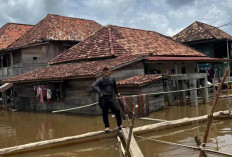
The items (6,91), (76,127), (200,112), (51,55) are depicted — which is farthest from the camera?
(51,55)

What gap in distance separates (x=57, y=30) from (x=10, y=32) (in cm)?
661

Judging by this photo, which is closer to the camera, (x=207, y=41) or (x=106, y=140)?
(x=106, y=140)

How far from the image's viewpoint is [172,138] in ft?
24.7

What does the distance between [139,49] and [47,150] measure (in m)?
11.6

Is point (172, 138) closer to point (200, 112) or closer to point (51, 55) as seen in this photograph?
point (200, 112)

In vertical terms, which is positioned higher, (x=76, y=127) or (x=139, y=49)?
(x=139, y=49)

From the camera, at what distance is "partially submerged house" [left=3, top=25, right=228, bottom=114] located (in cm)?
1310

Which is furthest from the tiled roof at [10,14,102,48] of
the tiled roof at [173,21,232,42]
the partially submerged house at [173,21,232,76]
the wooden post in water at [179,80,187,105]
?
the wooden post in water at [179,80,187,105]

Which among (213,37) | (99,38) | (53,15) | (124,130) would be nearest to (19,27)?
(53,15)

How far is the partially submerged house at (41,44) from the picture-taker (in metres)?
20.3

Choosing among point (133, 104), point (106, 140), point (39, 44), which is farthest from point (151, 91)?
point (39, 44)

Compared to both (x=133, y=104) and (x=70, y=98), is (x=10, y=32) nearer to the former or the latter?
(x=70, y=98)

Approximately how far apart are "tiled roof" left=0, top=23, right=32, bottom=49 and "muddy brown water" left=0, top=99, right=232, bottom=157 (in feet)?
46.8

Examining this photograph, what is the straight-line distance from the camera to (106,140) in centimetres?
770
